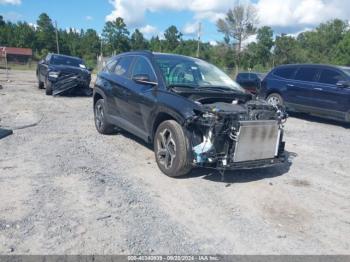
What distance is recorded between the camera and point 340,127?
10852 mm

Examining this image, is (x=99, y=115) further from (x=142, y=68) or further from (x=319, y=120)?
(x=319, y=120)

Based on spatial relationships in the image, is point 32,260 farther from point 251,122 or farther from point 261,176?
point 261,176

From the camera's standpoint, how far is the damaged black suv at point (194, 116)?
484 centimetres

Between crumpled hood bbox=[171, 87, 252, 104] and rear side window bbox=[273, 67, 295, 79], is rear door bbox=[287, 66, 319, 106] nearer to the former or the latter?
rear side window bbox=[273, 67, 295, 79]

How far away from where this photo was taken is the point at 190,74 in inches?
236

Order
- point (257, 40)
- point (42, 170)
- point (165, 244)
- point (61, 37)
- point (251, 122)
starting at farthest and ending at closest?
point (61, 37), point (257, 40), point (42, 170), point (251, 122), point (165, 244)

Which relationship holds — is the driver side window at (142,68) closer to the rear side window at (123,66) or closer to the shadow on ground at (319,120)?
the rear side window at (123,66)

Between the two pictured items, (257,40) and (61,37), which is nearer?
(257,40)

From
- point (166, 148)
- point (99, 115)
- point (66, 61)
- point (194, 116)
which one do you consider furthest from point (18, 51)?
point (194, 116)

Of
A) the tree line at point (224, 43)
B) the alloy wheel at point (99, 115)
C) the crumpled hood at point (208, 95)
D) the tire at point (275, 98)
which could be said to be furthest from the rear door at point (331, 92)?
the tree line at point (224, 43)

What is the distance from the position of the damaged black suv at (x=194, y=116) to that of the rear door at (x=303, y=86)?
5.85 meters

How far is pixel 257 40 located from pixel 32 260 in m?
66.5

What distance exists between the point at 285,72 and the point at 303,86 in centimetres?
114

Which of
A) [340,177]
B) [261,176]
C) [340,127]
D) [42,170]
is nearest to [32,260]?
[42,170]
